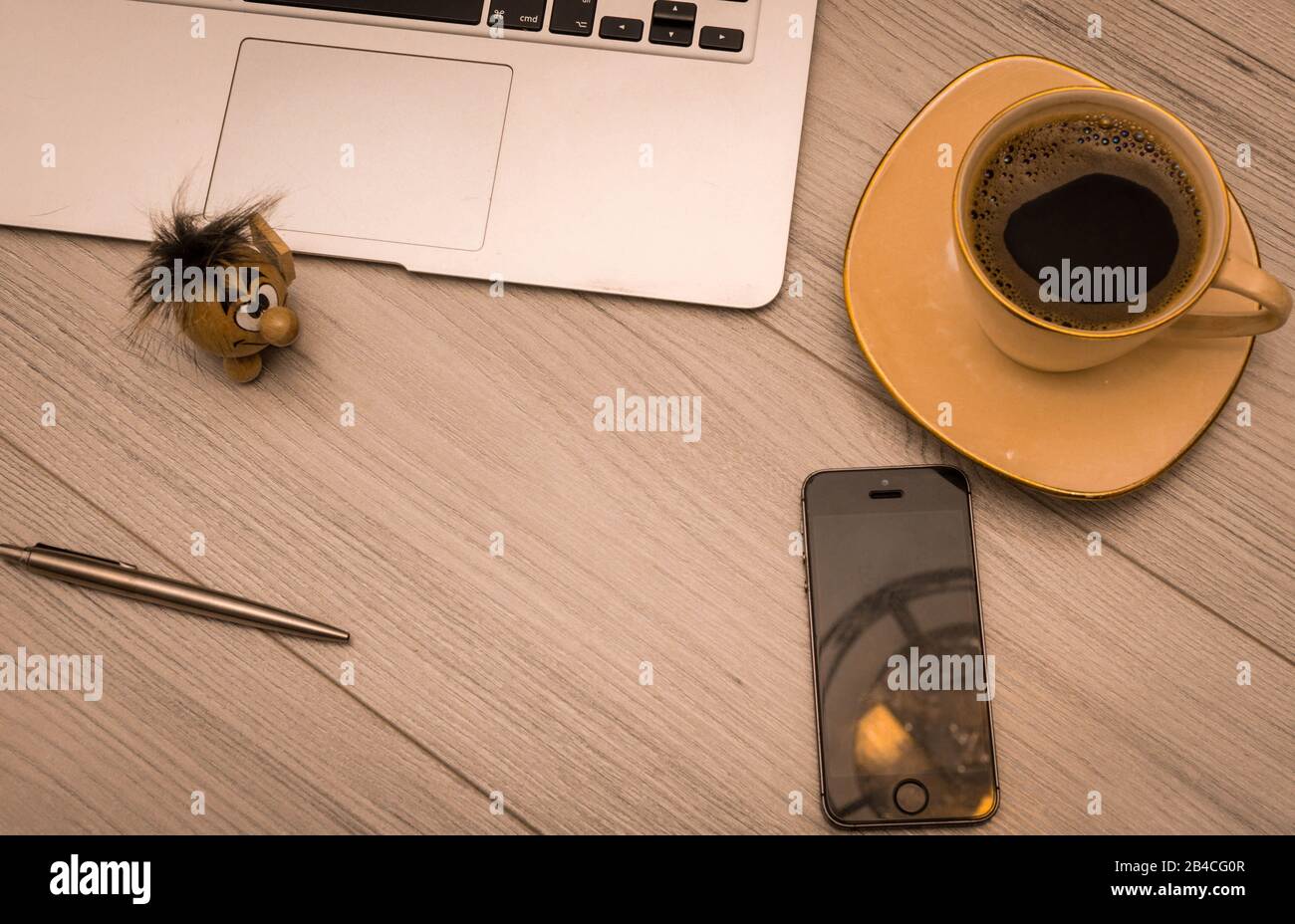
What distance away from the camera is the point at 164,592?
53 centimetres

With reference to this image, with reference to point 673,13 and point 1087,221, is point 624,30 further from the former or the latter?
point 1087,221

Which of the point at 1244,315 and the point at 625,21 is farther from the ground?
the point at 625,21

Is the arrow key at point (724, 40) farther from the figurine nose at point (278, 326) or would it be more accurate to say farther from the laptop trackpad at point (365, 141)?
the figurine nose at point (278, 326)

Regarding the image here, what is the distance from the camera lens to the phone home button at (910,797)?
500 millimetres

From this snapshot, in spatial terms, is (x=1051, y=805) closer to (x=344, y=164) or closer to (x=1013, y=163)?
(x=1013, y=163)

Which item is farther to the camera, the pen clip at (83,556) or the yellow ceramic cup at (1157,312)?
the pen clip at (83,556)

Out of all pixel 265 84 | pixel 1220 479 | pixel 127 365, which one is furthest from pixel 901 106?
pixel 127 365

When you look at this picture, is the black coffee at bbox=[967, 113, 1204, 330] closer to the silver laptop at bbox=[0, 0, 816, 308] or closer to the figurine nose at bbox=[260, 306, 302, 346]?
the silver laptop at bbox=[0, 0, 816, 308]

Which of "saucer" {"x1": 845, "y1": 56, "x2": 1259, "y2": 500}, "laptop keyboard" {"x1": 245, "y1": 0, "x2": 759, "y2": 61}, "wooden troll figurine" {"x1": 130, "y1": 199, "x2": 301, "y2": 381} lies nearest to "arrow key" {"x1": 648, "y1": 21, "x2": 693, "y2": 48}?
"laptop keyboard" {"x1": 245, "y1": 0, "x2": 759, "y2": 61}

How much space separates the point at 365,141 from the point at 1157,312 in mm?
472

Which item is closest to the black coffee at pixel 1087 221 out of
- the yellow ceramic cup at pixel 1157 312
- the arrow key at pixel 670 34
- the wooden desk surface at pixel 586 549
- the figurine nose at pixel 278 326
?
the yellow ceramic cup at pixel 1157 312

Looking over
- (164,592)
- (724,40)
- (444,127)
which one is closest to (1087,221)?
(724,40)

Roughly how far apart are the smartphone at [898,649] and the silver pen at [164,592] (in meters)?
0.29

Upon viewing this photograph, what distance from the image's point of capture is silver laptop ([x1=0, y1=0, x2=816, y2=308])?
0.56 metres
